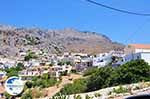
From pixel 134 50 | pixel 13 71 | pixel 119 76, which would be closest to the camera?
pixel 119 76

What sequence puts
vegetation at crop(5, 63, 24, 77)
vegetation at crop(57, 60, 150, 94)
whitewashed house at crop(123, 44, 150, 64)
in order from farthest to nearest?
vegetation at crop(5, 63, 24, 77) < whitewashed house at crop(123, 44, 150, 64) < vegetation at crop(57, 60, 150, 94)

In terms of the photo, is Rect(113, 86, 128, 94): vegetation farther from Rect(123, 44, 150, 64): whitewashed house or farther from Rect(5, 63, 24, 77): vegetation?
Rect(5, 63, 24, 77): vegetation

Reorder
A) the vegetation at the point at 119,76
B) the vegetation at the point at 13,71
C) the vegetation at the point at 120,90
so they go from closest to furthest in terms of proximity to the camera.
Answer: the vegetation at the point at 120,90 → the vegetation at the point at 119,76 → the vegetation at the point at 13,71

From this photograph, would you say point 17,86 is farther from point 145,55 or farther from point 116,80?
point 145,55

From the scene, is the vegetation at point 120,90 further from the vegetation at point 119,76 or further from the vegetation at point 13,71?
the vegetation at point 13,71

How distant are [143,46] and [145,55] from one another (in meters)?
17.7

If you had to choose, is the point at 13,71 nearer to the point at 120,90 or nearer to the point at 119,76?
the point at 119,76

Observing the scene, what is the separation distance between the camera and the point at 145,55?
209 ft

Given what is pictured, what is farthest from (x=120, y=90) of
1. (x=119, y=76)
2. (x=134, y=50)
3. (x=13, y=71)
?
(x=13, y=71)

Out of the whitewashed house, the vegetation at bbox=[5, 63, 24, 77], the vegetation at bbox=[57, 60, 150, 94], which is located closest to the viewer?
the vegetation at bbox=[57, 60, 150, 94]

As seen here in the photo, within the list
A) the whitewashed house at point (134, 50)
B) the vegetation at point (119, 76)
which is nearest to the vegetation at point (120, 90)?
the vegetation at point (119, 76)

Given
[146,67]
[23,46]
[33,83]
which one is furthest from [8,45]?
[146,67]

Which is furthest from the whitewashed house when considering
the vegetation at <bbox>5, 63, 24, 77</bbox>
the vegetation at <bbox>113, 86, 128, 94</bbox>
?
the vegetation at <bbox>113, 86, 128, 94</bbox>

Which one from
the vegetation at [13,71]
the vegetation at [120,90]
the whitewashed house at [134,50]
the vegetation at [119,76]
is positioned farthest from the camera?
the vegetation at [13,71]
